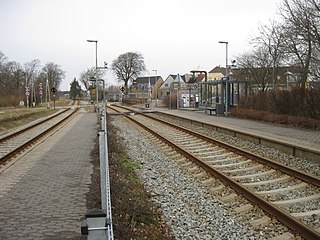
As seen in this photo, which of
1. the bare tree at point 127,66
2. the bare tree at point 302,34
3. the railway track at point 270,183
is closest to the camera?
the railway track at point 270,183

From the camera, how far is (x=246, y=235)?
6148 mm

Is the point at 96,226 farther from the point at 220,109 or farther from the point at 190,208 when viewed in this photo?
the point at 220,109

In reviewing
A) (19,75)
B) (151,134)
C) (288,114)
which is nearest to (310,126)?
(288,114)

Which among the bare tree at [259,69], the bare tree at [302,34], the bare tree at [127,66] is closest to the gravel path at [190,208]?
the bare tree at [302,34]

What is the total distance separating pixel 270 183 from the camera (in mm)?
9258

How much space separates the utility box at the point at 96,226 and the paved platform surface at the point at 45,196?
7.62 feet

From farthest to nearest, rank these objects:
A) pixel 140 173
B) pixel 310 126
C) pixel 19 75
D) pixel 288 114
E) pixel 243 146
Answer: pixel 19 75 → pixel 288 114 → pixel 310 126 → pixel 243 146 → pixel 140 173

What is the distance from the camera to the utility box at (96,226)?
293cm

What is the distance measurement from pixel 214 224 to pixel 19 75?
8600 cm

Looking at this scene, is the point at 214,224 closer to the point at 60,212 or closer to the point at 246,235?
the point at 246,235

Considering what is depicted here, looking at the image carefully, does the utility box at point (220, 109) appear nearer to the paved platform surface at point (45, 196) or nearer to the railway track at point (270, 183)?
the railway track at point (270, 183)

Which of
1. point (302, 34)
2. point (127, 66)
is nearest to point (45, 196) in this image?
point (302, 34)

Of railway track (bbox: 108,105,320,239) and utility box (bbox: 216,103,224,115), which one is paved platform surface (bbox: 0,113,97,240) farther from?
utility box (bbox: 216,103,224,115)

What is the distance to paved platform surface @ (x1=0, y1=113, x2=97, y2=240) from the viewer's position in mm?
5512
